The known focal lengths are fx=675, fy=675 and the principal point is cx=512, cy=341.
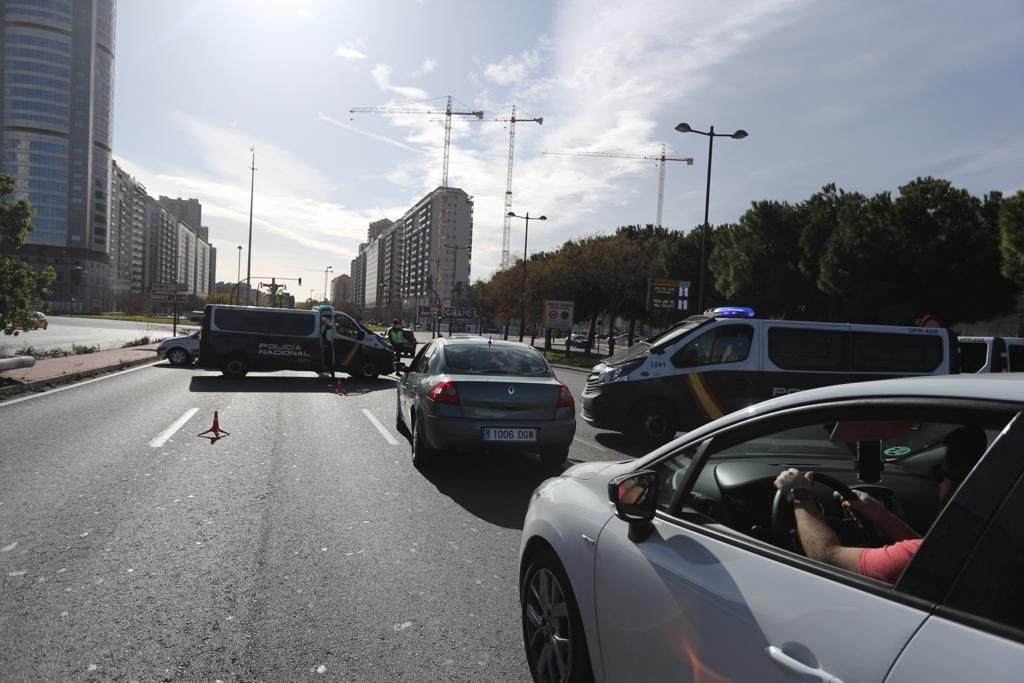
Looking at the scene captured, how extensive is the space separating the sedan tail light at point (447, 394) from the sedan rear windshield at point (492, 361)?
1.43ft

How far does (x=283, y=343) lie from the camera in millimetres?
19781

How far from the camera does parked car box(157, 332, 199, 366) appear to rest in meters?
24.0

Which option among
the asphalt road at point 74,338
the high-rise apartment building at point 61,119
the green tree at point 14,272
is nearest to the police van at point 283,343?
the green tree at point 14,272

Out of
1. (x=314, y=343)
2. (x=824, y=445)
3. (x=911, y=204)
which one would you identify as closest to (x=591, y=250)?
(x=911, y=204)

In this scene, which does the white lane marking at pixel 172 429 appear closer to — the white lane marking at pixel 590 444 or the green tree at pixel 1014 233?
the white lane marking at pixel 590 444

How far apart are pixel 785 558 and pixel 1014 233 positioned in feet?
85.5

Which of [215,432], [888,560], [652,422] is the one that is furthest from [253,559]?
[652,422]

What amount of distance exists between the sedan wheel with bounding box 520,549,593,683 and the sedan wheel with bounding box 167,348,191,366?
79.1 ft

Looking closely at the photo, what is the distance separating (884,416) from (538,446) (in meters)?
5.65

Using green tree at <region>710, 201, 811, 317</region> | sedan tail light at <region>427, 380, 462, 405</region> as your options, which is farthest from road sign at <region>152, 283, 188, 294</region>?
sedan tail light at <region>427, 380, 462, 405</region>

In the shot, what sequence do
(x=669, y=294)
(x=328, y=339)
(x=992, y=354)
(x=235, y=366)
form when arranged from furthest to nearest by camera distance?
(x=669, y=294) < (x=328, y=339) < (x=235, y=366) < (x=992, y=354)

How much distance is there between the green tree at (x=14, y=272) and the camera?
13.9 meters

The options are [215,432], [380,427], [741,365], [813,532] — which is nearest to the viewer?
[813,532]

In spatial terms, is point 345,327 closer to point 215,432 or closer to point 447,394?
point 215,432
